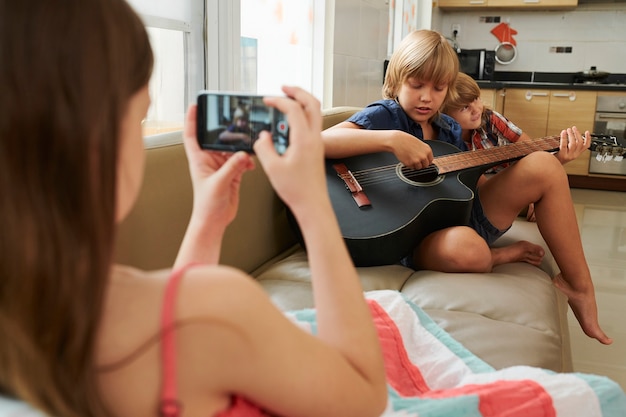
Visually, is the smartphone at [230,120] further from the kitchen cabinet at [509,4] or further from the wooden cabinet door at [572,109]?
the kitchen cabinet at [509,4]

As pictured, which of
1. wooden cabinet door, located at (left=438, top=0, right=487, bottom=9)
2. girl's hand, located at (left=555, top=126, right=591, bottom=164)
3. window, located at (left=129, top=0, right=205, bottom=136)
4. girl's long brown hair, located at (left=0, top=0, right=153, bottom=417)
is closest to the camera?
girl's long brown hair, located at (left=0, top=0, right=153, bottom=417)

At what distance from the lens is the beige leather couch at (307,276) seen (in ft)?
4.11

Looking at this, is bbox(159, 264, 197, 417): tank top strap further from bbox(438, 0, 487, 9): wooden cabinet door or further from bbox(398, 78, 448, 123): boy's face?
bbox(438, 0, 487, 9): wooden cabinet door

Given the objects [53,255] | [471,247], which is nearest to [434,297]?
[471,247]

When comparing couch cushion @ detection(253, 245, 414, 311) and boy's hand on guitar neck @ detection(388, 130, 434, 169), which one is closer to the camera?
couch cushion @ detection(253, 245, 414, 311)

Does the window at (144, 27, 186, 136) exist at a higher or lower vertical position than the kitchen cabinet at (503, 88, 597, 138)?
higher

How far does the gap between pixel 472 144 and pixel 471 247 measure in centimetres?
77

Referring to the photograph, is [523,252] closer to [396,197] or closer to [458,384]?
[396,197]

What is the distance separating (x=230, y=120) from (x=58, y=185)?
299mm

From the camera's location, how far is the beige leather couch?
1.25 metres

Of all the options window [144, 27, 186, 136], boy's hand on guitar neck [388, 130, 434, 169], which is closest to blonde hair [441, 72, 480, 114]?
boy's hand on guitar neck [388, 130, 434, 169]

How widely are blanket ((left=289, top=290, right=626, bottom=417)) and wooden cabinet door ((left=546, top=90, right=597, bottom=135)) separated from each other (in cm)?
412

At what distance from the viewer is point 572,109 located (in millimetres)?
4898

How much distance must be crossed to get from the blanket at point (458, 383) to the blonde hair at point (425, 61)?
91cm
